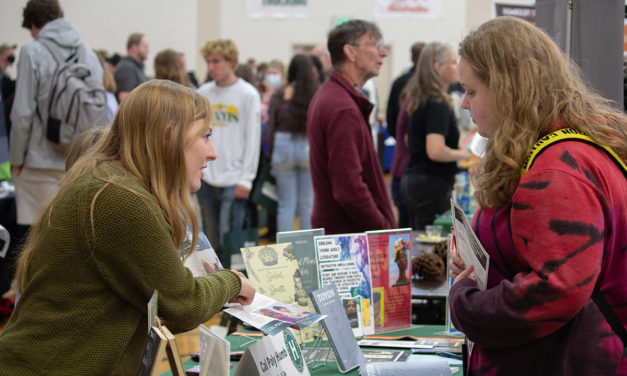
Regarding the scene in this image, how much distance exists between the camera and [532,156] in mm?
1256

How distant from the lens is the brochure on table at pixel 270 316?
150cm

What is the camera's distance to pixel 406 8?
13398mm

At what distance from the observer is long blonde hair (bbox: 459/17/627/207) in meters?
1.27

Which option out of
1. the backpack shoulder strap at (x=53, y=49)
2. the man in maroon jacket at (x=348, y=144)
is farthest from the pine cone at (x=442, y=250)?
the backpack shoulder strap at (x=53, y=49)

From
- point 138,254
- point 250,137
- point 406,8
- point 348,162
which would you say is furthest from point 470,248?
point 406,8

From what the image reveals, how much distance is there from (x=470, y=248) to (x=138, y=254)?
0.66m

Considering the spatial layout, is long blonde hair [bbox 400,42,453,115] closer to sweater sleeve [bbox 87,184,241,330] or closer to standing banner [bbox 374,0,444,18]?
sweater sleeve [bbox 87,184,241,330]

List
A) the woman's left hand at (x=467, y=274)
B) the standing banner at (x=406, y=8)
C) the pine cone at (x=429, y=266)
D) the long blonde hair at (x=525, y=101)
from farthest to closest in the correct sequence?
the standing banner at (x=406, y=8), the pine cone at (x=429, y=266), the woman's left hand at (x=467, y=274), the long blonde hair at (x=525, y=101)

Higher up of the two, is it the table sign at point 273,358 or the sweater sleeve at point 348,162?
the sweater sleeve at point 348,162

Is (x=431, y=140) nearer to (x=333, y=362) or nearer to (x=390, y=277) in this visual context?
(x=390, y=277)

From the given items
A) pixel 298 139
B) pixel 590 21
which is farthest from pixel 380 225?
pixel 298 139

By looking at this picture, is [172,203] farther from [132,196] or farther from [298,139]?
[298,139]

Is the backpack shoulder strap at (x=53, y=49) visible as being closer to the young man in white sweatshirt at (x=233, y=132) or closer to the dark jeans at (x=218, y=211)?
the young man in white sweatshirt at (x=233, y=132)

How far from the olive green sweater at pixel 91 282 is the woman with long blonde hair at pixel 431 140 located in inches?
100
